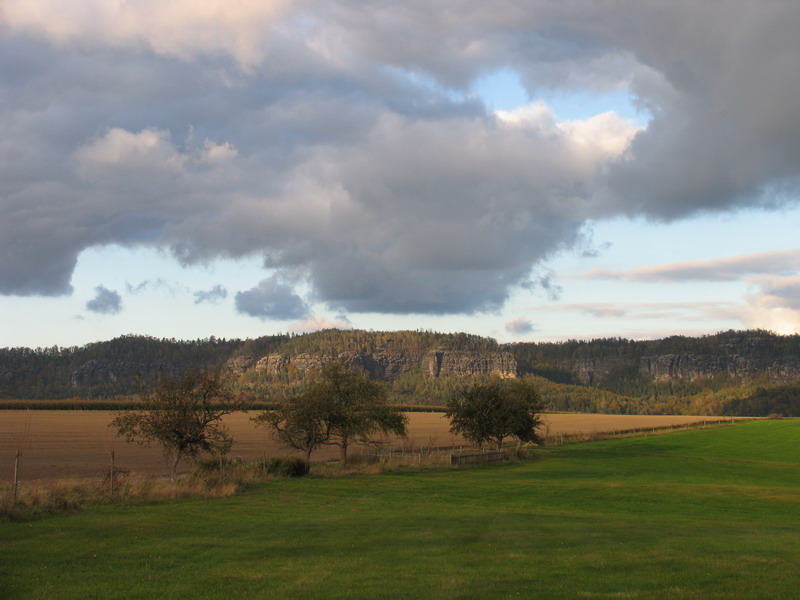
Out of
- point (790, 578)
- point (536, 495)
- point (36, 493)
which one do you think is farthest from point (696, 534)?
point (36, 493)

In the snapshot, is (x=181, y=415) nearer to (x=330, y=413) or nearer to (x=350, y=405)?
(x=330, y=413)

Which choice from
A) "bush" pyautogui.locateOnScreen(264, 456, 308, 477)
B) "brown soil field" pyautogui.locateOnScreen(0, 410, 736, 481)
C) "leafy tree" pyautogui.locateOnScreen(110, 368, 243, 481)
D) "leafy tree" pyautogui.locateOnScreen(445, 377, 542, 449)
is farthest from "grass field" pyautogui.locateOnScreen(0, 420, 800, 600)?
"leafy tree" pyautogui.locateOnScreen(445, 377, 542, 449)

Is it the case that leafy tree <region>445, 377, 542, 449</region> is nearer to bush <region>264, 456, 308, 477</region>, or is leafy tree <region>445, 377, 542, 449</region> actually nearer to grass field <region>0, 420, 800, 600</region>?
bush <region>264, 456, 308, 477</region>

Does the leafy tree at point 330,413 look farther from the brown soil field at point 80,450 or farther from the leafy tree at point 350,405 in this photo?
the brown soil field at point 80,450

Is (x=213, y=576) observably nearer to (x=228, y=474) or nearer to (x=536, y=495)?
(x=228, y=474)

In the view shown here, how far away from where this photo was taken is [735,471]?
59.7 metres

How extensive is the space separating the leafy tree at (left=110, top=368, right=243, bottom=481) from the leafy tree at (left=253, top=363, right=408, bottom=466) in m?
13.9

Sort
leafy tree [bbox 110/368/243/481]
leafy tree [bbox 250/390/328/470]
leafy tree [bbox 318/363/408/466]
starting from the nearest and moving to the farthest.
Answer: leafy tree [bbox 110/368/243/481], leafy tree [bbox 250/390/328/470], leafy tree [bbox 318/363/408/466]

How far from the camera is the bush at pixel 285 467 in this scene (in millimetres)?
41469

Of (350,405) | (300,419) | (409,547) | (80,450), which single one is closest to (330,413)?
(350,405)

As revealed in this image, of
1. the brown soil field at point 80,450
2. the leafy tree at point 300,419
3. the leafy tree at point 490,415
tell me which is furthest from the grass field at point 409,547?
the leafy tree at point 490,415

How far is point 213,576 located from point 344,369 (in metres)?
42.1

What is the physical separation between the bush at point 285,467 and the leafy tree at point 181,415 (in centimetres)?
461

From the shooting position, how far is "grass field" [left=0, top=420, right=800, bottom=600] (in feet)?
44.5
